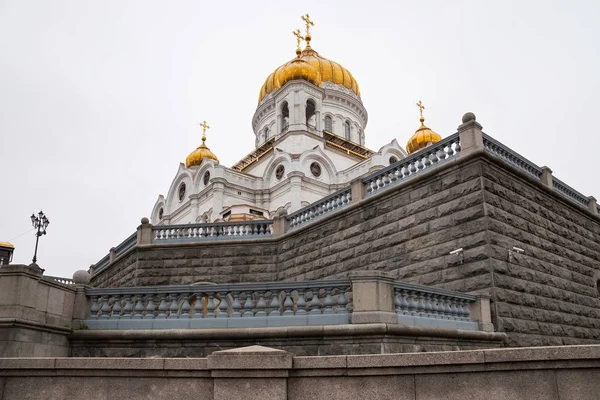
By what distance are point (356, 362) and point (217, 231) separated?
44.9 ft

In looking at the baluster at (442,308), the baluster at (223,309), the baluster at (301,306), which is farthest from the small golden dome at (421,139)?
the baluster at (223,309)

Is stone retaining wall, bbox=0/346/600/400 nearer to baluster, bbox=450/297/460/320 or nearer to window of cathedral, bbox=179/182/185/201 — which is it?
baluster, bbox=450/297/460/320

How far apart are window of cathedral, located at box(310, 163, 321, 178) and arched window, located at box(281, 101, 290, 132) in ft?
17.4

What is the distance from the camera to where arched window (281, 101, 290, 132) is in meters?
40.0

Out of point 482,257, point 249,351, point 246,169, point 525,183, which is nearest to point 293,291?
point 249,351

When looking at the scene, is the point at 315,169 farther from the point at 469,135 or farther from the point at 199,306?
the point at 199,306

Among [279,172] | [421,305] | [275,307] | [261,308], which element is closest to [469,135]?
[421,305]

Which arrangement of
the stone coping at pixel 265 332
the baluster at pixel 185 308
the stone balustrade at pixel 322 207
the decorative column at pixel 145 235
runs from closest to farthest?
the stone coping at pixel 265 332 < the baluster at pixel 185 308 < the stone balustrade at pixel 322 207 < the decorative column at pixel 145 235

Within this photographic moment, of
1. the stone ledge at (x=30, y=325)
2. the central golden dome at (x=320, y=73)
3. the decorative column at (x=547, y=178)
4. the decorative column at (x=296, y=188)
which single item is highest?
the central golden dome at (x=320, y=73)

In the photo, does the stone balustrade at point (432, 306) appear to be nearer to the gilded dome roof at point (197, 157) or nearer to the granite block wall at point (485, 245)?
the granite block wall at point (485, 245)

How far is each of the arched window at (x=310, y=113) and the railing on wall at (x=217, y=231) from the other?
2210 centimetres

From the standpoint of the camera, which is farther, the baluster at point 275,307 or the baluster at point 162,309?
the baluster at point 162,309

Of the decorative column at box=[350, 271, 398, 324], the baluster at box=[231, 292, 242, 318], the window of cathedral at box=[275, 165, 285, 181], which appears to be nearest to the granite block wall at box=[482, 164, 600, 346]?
the decorative column at box=[350, 271, 398, 324]

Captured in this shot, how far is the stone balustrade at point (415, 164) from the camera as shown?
1312 centimetres
